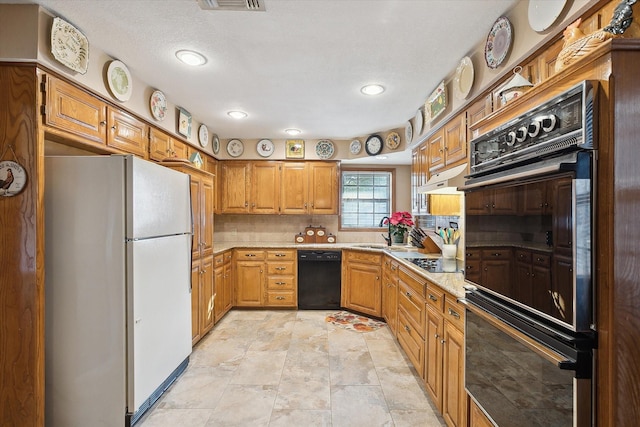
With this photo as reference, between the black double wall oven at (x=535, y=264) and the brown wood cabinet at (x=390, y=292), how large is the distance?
173 centimetres

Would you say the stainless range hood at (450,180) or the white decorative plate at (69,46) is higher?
the white decorative plate at (69,46)

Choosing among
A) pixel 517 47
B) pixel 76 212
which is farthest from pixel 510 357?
pixel 76 212

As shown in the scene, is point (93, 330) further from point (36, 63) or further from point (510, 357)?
point (510, 357)

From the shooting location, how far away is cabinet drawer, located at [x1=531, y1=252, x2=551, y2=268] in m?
0.96

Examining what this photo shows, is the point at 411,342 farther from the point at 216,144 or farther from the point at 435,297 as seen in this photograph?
the point at 216,144

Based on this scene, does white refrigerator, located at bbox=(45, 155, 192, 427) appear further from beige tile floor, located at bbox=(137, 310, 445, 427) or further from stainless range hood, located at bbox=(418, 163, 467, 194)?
stainless range hood, located at bbox=(418, 163, 467, 194)

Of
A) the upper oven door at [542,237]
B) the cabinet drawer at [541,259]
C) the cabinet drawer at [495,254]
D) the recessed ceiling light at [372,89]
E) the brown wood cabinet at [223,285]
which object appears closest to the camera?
the upper oven door at [542,237]

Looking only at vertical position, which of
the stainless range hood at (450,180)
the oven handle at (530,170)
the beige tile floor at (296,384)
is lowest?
the beige tile floor at (296,384)

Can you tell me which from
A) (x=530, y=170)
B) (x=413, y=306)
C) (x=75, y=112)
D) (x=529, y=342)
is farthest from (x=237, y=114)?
(x=529, y=342)

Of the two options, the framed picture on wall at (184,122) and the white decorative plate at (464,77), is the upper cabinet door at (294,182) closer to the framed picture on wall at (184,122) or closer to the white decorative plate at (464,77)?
the framed picture on wall at (184,122)

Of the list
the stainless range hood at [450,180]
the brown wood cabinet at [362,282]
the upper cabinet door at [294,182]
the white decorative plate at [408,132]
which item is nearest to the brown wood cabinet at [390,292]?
the brown wood cabinet at [362,282]

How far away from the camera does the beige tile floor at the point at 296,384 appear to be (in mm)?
2031

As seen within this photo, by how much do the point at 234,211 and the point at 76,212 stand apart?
9.26 ft

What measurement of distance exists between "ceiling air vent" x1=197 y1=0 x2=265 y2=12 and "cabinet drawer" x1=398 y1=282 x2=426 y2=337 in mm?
2168
